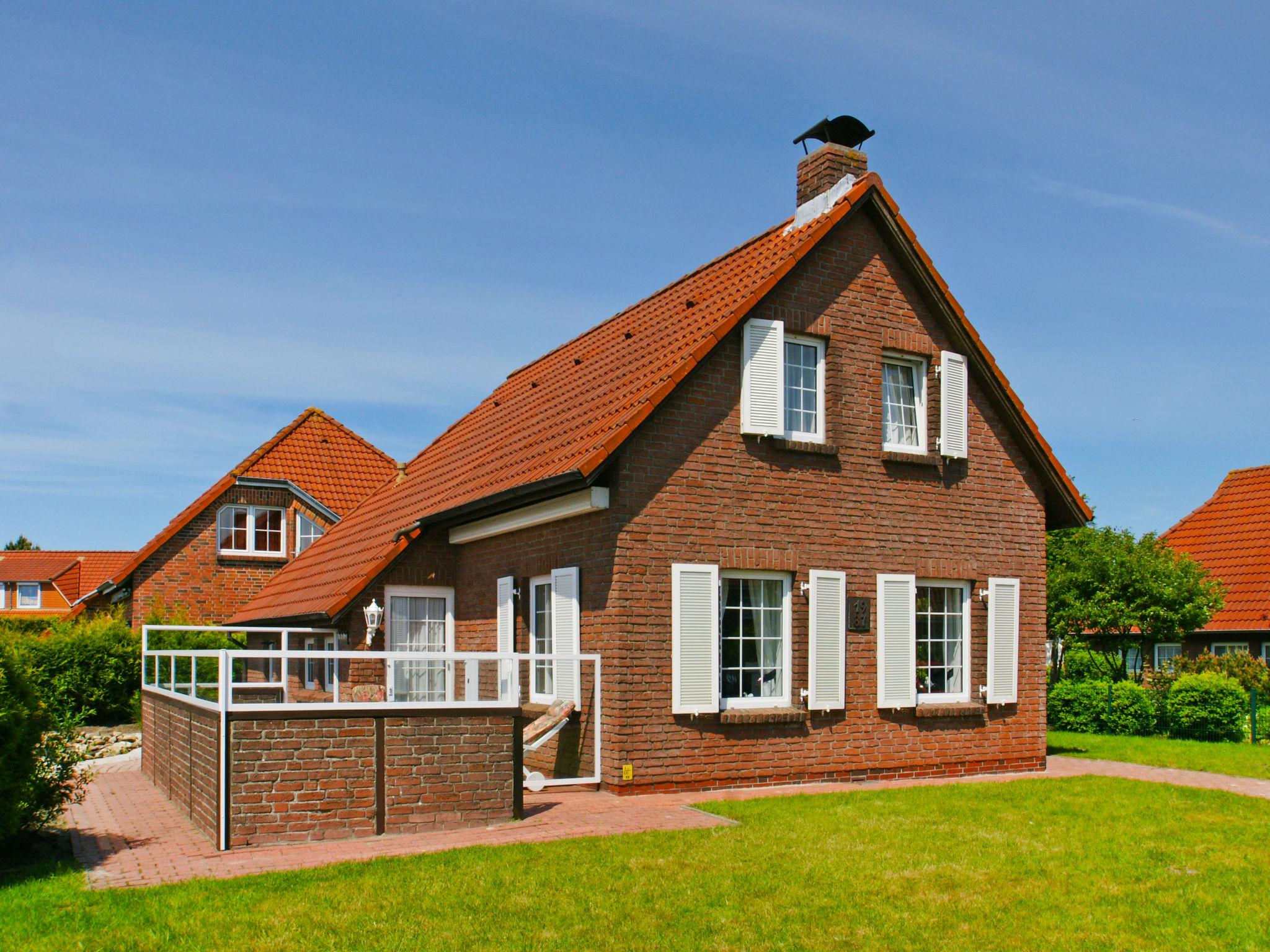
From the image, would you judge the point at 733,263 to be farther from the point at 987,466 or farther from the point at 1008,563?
the point at 1008,563

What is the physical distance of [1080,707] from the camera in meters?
22.7

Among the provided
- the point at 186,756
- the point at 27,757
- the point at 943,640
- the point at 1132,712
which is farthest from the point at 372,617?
the point at 1132,712

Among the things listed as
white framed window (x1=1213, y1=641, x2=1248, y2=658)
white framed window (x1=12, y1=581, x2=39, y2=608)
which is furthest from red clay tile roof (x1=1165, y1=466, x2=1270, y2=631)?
white framed window (x1=12, y1=581, x2=39, y2=608)

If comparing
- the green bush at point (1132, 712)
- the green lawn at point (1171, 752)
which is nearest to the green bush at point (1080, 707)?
the green bush at point (1132, 712)

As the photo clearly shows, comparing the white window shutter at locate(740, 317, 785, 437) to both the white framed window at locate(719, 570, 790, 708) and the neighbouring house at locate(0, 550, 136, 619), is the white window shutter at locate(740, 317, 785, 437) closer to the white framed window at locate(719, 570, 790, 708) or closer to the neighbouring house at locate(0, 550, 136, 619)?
the white framed window at locate(719, 570, 790, 708)

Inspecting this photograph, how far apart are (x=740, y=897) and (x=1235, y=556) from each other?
2724cm

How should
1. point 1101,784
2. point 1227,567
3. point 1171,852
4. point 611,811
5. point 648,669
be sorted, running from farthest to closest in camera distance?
1. point 1227,567
2. point 1101,784
3. point 648,669
4. point 611,811
5. point 1171,852

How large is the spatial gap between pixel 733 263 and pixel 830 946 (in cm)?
1100

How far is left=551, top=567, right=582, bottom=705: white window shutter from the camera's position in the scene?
13.4m

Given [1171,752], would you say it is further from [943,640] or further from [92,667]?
[92,667]

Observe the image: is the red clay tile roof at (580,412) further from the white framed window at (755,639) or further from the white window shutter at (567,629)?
the white framed window at (755,639)

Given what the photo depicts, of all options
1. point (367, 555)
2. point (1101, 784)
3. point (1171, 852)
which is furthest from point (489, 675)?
point (1171, 852)

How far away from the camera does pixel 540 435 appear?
52.4ft

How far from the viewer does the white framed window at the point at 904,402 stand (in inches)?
612
